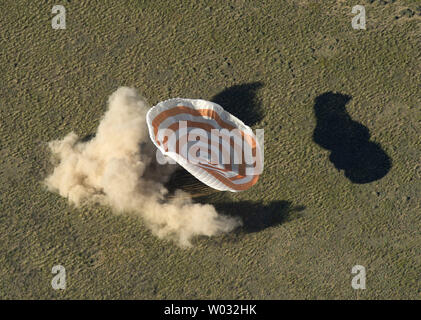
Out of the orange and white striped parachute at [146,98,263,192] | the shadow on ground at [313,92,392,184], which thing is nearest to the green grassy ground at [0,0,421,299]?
the shadow on ground at [313,92,392,184]

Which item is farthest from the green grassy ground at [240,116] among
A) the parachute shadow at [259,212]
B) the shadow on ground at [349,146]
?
the shadow on ground at [349,146]

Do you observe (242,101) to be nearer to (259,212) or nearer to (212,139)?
(212,139)

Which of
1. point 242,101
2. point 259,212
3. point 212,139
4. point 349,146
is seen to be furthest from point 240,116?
point 349,146

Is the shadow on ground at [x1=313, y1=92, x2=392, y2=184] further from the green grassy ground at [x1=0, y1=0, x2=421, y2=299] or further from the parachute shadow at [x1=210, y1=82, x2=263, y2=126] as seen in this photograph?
the parachute shadow at [x1=210, y1=82, x2=263, y2=126]

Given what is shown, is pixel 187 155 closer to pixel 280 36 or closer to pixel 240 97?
pixel 240 97

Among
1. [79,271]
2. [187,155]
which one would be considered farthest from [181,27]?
[79,271]
